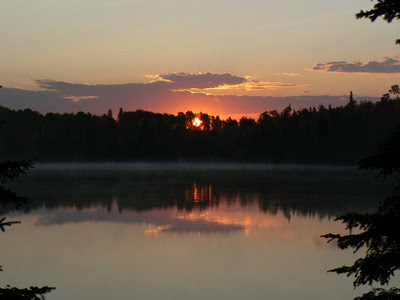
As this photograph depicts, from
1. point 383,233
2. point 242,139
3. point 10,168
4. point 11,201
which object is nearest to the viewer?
point 11,201

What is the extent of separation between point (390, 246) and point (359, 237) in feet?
1.42

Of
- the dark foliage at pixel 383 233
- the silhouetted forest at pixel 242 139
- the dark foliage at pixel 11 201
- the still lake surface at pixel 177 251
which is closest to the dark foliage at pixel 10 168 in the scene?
the dark foliage at pixel 11 201

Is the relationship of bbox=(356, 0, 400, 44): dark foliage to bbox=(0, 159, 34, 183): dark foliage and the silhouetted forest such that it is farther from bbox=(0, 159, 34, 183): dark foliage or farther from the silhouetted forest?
the silhouetted forest

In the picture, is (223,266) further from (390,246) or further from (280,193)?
(280,193)

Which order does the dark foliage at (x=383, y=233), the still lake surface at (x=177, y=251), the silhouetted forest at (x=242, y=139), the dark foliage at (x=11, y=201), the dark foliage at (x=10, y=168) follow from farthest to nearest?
the silhouetted forest at (x=242, y=139) → the still lake surface at (x=177, y=251) → the dark foliage at (x=383, y=233) → the dark foliage at (x=10, y=168) → the dark foliage at (x=11, y=201)

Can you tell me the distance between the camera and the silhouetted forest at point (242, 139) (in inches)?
6752

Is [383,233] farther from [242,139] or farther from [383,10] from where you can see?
[242,139]

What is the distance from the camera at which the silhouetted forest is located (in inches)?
6752

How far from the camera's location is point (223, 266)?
853 inches

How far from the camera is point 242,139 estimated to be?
7544 inches

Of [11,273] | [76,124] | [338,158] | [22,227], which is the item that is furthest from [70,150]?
[11,273]

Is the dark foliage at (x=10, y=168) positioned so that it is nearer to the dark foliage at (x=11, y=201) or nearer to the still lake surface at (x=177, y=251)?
the dark foliage at (x=11, y=201)

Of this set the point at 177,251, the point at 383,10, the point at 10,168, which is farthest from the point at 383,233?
the point at 177,251

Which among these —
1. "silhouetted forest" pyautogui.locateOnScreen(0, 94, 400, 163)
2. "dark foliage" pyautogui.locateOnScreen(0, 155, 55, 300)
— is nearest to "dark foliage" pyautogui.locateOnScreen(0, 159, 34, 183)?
"dark foliage" pyautogui.locateOnScreen(0, 155, 55, 300)
